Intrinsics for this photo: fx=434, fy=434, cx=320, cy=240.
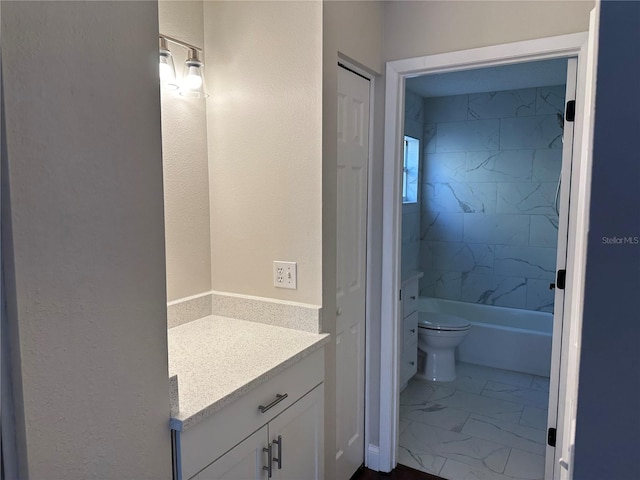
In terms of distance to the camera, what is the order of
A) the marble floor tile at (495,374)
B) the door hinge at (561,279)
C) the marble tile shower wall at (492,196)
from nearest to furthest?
the door hinge at (561,279), the marble floor tile at (495,374), the marble tile shower wall at (492,196)

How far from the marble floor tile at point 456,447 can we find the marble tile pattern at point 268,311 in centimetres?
129

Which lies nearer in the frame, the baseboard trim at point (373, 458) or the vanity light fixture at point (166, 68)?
the vanity light fixture at point (166, 68)

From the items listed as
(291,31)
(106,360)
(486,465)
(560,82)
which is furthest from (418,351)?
(106,360)

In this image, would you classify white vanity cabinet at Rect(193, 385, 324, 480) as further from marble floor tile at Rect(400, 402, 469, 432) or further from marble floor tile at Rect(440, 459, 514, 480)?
marble floor tile at Rect(400, 402, 469, 432)

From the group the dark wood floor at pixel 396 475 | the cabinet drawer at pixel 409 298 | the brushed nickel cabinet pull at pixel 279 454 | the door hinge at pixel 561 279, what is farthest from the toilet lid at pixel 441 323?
the brushed nickel cabinet pull at pixel 279 454

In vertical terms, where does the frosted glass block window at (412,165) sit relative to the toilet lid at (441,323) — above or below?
above

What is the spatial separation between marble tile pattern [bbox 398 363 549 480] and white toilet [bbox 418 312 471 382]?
0.28ft

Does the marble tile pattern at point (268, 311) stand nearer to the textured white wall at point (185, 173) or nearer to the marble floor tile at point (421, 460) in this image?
the textured white wall at point (185, 173)

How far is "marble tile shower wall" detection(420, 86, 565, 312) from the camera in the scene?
380cm

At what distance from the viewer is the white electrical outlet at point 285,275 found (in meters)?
1.78

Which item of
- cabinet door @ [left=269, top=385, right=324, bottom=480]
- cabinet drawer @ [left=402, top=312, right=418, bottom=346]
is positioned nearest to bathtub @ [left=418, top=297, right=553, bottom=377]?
cabinet drawer @ [left=402, top=312, right=418, bottom=346]

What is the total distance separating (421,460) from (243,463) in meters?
1.45

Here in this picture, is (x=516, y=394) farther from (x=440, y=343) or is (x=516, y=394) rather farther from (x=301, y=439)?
(x=301, y=439)

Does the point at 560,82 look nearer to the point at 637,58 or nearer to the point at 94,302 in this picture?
the point at 637,58
